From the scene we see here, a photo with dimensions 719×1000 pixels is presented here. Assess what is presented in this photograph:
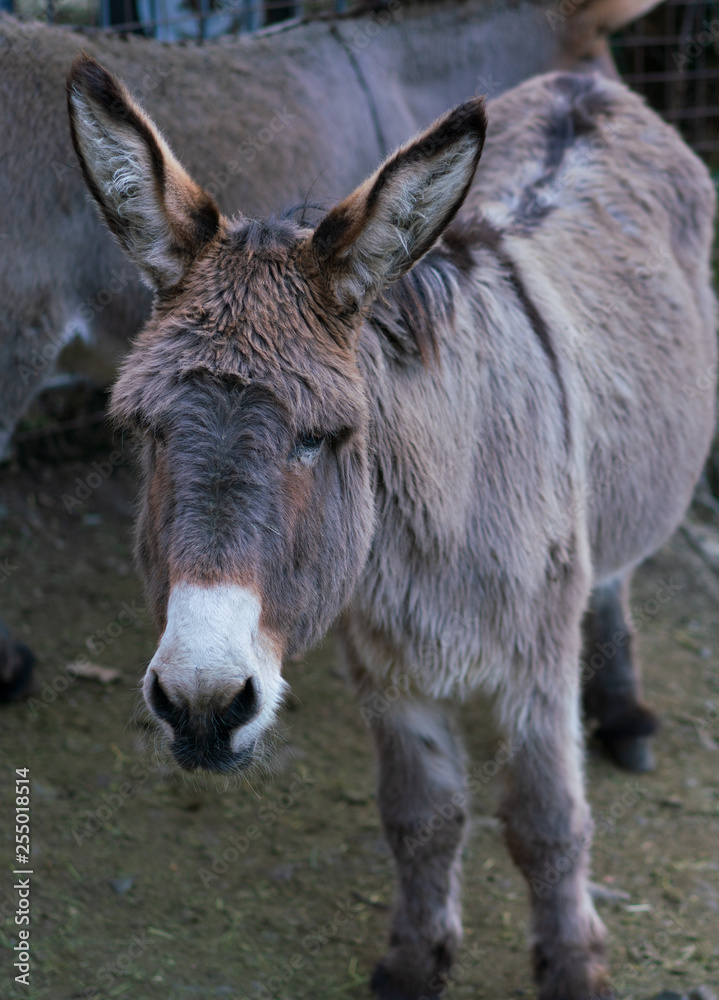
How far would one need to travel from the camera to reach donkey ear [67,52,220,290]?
1.88 metres

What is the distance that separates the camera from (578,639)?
2.62 meters

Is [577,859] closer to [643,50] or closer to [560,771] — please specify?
[560,771]

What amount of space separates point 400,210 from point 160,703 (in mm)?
1038

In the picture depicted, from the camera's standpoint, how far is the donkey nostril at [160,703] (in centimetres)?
166

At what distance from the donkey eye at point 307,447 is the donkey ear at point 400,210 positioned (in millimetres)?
296

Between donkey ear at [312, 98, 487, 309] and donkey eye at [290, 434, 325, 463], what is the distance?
30 cm

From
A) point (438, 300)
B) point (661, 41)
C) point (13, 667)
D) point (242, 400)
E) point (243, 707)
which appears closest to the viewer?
point (243, 707)

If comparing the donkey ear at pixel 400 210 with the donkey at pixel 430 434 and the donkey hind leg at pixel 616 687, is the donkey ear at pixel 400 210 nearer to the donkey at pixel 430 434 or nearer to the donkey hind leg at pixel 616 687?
the donkey at pixel 430 434

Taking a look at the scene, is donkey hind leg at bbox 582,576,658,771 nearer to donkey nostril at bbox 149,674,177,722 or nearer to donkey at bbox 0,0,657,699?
donkey at bbox 0,0,657,699

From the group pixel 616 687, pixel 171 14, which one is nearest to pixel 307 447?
pixel 616 687

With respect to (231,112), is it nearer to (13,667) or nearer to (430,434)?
(430,434)

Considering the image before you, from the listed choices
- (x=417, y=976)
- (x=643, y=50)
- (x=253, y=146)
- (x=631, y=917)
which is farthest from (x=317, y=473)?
(x=643, y=50)

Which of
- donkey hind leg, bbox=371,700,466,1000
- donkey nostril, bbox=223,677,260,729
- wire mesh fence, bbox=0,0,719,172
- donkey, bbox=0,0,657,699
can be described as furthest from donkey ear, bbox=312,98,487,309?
wire mesh fence, bbox=0,0,719,172

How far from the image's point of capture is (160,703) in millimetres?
1678
